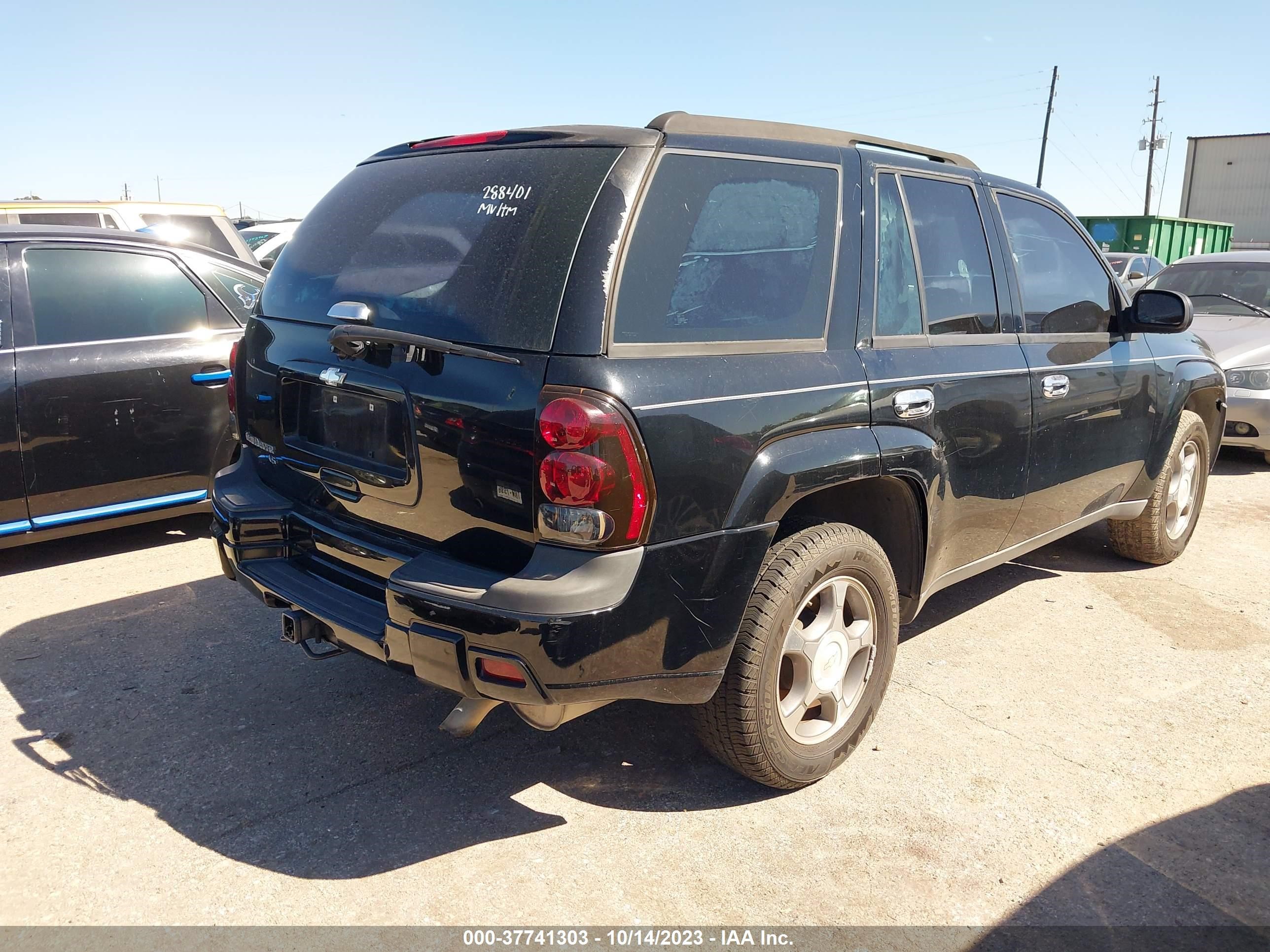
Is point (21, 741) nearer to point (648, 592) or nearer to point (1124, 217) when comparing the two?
point (648, 592)

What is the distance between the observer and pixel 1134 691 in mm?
3873

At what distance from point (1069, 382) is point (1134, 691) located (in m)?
1.24

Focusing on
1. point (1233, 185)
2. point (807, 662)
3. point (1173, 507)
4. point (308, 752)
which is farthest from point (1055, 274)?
point (1233, 185)

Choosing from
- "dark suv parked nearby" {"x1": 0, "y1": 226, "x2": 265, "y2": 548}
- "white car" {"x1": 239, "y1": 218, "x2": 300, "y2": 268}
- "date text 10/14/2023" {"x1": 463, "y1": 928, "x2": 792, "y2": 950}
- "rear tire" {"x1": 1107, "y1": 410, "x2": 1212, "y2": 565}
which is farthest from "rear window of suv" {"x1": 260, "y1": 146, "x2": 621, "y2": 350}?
"white car" {"x1": 239, "y1": 218, "x2": 300, "y2": 268}

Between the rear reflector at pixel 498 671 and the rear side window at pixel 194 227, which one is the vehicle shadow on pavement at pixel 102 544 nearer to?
the rear reflector at pixel 498 671

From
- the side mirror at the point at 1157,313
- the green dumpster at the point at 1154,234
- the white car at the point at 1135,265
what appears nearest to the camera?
the side mirror at the point at 1157,313

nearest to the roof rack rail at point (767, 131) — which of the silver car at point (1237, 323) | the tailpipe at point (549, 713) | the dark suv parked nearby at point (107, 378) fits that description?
the tailpipe at point (549, 713)

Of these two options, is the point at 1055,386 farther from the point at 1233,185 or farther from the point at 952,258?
the point at 1233,185

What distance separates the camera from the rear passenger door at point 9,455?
4.62 m

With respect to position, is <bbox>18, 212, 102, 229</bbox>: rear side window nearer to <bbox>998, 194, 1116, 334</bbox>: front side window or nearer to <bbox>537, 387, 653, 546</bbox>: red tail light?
<bbox>998, 194, 1116, 334</bbox>: front side window

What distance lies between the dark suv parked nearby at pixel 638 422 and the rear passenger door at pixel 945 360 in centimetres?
1

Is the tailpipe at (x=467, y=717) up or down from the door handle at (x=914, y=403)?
down

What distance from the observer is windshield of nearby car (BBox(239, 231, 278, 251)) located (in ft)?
47.6

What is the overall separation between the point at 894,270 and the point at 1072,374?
122 centimetres
